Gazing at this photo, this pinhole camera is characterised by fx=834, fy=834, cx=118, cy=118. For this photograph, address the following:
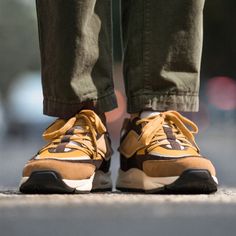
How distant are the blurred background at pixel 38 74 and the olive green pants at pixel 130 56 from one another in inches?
245

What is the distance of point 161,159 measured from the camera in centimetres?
181

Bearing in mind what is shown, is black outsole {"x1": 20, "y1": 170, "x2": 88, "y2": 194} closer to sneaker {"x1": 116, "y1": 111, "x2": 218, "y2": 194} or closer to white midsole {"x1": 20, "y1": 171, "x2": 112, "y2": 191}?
white midsole {"x1": 20, "y1": 171, "x2": 112, "y2": 191}

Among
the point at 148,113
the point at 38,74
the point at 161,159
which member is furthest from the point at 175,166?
the point at 38,74

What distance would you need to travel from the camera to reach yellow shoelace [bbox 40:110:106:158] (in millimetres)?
1841

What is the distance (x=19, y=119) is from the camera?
10.8 metres

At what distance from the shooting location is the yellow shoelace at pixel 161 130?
6.08ft

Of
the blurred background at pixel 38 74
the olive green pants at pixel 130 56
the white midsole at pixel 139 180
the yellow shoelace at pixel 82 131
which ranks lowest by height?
the blurred background at pixel 38 74

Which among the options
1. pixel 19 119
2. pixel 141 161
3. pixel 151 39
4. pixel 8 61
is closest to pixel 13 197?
pixel 141 161

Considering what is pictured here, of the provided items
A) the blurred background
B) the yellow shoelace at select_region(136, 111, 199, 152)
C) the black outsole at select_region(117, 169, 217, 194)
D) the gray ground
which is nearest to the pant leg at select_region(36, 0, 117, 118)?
the yellow shoelace at select_region(136, 111, 199, 152)

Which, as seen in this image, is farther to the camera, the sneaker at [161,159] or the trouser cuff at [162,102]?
the trouser cuff at [162,102]

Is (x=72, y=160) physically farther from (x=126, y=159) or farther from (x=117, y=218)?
(x=117, y=218)

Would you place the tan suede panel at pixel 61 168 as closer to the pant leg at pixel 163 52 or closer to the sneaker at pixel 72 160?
the sneaker at pixel 72 160

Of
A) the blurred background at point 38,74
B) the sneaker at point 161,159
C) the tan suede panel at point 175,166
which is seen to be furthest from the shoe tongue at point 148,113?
the blurred background at point 38,74

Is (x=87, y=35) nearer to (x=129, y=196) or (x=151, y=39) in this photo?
(x=151, y=39)
